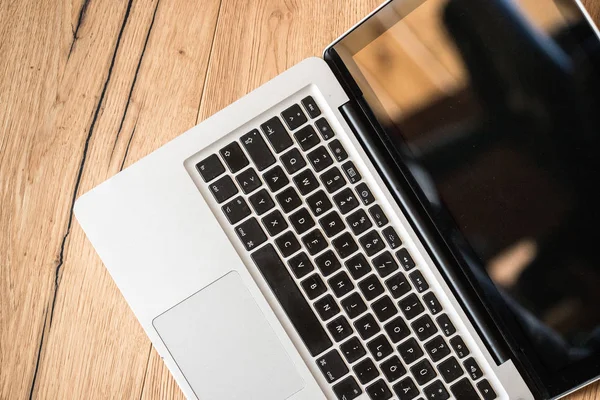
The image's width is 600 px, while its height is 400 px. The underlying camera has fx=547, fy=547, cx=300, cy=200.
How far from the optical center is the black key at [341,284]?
0.54 meters

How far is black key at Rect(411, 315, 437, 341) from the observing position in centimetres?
54

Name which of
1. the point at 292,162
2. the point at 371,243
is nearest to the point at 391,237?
the point at 371,243

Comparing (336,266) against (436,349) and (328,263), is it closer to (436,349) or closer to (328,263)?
(328,263)

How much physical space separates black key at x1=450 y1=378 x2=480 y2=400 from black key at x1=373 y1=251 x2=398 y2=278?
127 mm

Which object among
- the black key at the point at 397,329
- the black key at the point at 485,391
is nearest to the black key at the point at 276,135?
the black key at the point at 397,329

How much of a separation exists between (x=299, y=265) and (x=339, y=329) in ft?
0.24

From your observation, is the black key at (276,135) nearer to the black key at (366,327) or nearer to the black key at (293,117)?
the black key at (293,117)

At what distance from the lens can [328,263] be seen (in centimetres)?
54

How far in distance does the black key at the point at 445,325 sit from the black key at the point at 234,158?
9.7 inches

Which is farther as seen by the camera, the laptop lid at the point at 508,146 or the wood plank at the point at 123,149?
the wood plank at the point at 123,149

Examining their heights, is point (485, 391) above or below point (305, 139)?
below

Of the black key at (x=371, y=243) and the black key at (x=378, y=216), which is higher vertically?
the black key at (x=378, y=216)

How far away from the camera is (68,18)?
25.1 inches

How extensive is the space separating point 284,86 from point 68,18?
28cm
